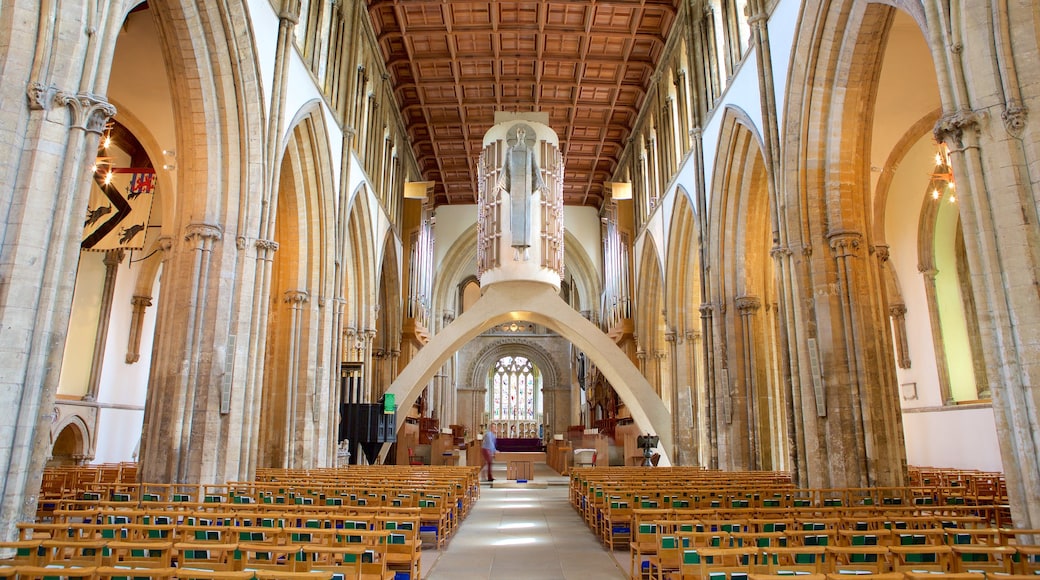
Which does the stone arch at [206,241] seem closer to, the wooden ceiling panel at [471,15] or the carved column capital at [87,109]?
the carved column capital at [87,109]

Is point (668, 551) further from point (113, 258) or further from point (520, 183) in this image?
point (113, 258)

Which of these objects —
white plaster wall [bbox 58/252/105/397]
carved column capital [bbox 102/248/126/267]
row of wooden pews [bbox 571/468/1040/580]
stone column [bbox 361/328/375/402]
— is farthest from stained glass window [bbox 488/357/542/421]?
row of wooden pews [bbox 571/468/1040/580]

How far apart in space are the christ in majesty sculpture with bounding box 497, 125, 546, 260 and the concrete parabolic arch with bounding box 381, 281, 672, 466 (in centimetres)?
130

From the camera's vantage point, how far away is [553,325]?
1894 cm

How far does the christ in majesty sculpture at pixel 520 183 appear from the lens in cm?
1691

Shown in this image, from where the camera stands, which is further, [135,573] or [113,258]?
[113,258]

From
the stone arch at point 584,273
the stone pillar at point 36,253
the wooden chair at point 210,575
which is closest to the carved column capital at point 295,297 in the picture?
the stone pillar at point 36,253

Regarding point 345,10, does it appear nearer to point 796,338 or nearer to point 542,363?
point 796,338

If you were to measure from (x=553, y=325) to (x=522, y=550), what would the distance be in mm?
12076

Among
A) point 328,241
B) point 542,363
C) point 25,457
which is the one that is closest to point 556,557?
point 25,457

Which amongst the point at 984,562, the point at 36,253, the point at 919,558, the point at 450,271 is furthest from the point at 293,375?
the point at 450,271

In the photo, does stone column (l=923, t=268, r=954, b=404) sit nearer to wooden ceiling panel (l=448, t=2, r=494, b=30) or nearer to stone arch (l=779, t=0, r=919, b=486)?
stone arch (l=779, t=0, r=919, b=486)

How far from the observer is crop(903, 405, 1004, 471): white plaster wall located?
13156mm

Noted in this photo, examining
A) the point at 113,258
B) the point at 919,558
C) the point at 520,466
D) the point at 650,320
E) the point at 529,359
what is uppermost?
the point at 529,359
